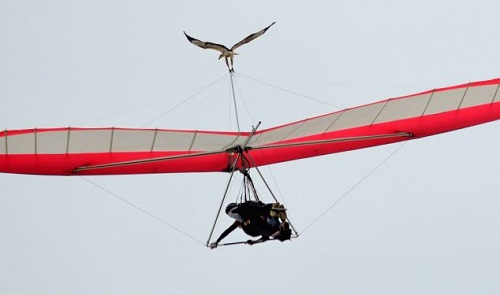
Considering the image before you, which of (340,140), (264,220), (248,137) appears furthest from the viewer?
(340,140)

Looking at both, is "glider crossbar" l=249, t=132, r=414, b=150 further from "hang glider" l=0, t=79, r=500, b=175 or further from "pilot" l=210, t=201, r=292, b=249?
"pilot" l=210, t=201, r=292, b=249

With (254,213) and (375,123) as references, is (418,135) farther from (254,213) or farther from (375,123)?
(254,213)

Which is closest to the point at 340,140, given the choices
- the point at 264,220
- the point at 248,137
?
the point at 248,137

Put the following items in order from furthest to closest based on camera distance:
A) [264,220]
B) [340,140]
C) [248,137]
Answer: [340,140], [248,137], [264,220]

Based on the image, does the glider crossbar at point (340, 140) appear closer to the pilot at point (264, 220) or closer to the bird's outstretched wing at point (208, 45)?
the pilot at point (264, 220)

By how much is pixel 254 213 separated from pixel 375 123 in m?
3.36

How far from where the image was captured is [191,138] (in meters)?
30.8

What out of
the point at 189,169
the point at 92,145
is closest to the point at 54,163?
the point at 92,145

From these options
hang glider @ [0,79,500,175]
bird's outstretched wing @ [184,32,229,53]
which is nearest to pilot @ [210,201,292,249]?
hang glider @ [0,79,500,175]

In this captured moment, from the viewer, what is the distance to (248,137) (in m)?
30.3

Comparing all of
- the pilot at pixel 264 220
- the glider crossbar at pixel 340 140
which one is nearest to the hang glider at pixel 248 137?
the glider crossbar at pixel 340 140

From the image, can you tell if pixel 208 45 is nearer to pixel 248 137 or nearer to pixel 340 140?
pixel 248 137

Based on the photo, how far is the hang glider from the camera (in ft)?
97.4

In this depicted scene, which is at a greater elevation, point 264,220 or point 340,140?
point 340,140
